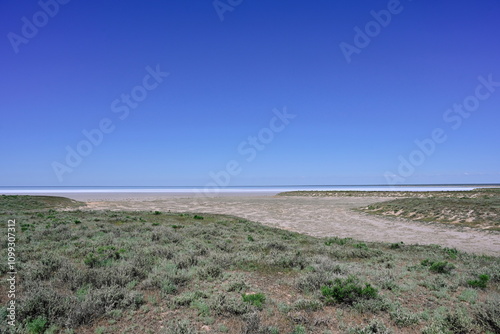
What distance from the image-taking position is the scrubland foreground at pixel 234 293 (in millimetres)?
6219

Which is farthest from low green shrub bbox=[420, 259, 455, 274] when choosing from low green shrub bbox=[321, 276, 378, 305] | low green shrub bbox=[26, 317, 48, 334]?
low green shrub bbox=[26, 317, 48, 334]

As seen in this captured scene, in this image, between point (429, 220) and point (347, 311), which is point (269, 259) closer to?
point (347, 311)

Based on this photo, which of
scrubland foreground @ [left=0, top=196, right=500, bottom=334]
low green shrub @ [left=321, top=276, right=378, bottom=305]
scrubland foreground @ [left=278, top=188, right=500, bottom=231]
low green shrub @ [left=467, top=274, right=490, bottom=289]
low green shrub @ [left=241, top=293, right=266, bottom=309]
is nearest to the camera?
scrubland foreground @ [left=0, top=196, right=500, bottom=334]

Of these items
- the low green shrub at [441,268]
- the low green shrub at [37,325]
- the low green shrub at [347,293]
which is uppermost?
the low green shrub at [37,325]

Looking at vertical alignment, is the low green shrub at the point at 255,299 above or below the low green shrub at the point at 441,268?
above

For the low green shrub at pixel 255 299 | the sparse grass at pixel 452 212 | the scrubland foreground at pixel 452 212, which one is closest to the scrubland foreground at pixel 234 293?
the low green shrub at pixel 255 299

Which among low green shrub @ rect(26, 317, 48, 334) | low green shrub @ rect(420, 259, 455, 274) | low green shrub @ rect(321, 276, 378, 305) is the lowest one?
low green shrub @ rect(420, 259, 455, 274)

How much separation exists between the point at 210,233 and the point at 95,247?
22.9 feet

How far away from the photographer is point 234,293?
783 centimetres

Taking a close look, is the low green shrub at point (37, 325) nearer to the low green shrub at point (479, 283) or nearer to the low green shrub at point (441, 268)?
the low green shrub at point (479, 283)

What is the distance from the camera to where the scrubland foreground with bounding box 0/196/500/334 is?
20.4ft

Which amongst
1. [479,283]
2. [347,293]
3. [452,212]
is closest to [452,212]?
[452,212]

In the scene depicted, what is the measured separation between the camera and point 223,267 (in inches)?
400

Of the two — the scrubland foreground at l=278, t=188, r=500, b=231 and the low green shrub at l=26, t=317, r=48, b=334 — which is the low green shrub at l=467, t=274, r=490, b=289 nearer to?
the low green shrub at l=26, t=317, r=48, b=334
